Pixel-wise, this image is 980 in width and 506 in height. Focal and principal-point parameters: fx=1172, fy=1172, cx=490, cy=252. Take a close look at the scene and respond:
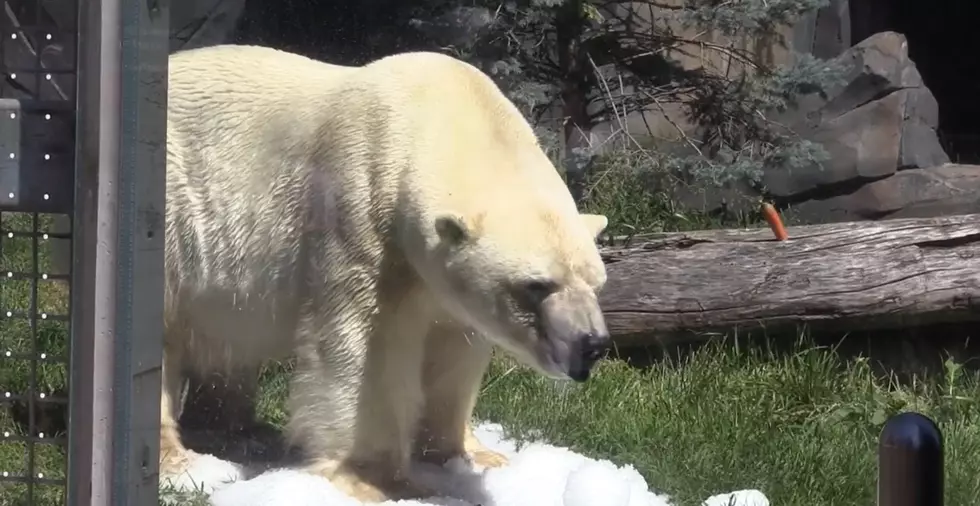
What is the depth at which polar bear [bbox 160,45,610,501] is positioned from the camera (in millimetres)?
2301

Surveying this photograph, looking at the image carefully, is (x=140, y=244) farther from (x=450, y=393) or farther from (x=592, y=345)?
(x=450, y=393)

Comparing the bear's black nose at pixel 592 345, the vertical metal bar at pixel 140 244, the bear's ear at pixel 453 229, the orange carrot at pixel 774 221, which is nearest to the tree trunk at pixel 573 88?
the bear's ear at pixel 453 229

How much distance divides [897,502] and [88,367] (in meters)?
1.15

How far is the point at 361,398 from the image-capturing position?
2443 mm

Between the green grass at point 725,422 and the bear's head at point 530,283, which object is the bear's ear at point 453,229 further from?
the green grass at point 725,422

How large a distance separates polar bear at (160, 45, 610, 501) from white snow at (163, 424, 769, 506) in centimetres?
5

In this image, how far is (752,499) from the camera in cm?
258

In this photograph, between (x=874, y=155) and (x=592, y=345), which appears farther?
(x=874, y=155)

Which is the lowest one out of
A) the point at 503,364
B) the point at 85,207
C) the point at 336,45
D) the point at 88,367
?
the point at 503,364

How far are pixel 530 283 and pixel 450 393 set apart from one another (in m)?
0.48

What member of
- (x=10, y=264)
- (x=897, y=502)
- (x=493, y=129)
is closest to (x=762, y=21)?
(x=493, y=129)

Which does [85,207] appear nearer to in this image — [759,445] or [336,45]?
[336,45]

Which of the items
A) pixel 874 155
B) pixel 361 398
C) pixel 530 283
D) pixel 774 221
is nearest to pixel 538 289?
pixel 530 283

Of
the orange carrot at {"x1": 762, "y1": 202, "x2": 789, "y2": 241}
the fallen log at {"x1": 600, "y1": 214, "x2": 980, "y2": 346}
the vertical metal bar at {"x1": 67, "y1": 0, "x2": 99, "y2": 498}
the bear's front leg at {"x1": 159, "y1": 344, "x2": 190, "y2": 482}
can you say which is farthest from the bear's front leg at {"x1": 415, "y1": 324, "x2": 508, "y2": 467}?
the orange carrot at {"x1": 762, "y1": 202, "x2": 789, "y2": 241}
